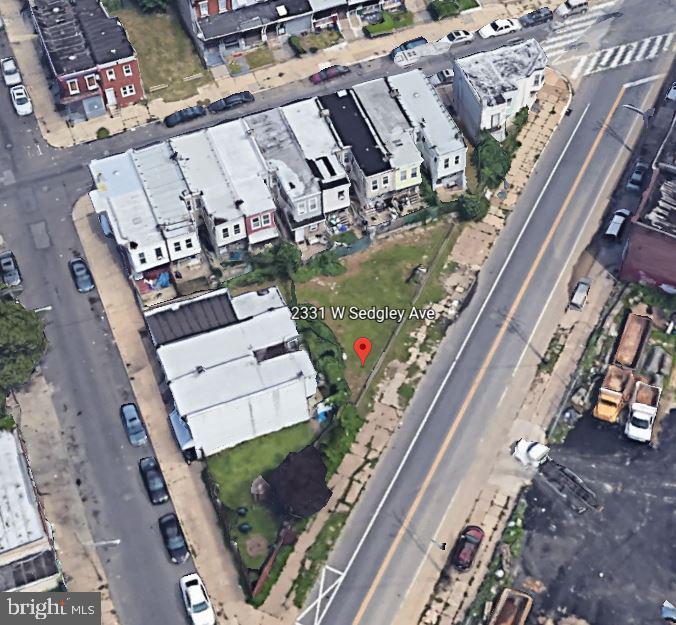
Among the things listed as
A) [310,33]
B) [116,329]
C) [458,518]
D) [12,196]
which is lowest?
[458,518]

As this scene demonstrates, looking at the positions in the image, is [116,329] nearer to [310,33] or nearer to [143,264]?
[143,264]

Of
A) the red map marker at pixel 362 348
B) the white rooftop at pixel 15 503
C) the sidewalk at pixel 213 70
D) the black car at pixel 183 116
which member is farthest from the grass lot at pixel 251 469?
the sidewalk at pixel 213 70

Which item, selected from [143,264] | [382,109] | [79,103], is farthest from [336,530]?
[79,103]

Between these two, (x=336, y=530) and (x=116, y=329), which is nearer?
(x=336, y=530)

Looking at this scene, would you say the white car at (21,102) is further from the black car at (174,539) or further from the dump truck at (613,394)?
the dump truck at (613,394)

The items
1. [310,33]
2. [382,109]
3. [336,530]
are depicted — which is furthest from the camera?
[310,33]

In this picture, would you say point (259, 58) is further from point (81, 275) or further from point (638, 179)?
point (638, 179)

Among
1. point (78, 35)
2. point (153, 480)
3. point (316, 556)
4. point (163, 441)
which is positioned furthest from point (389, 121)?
point (316, 556)
